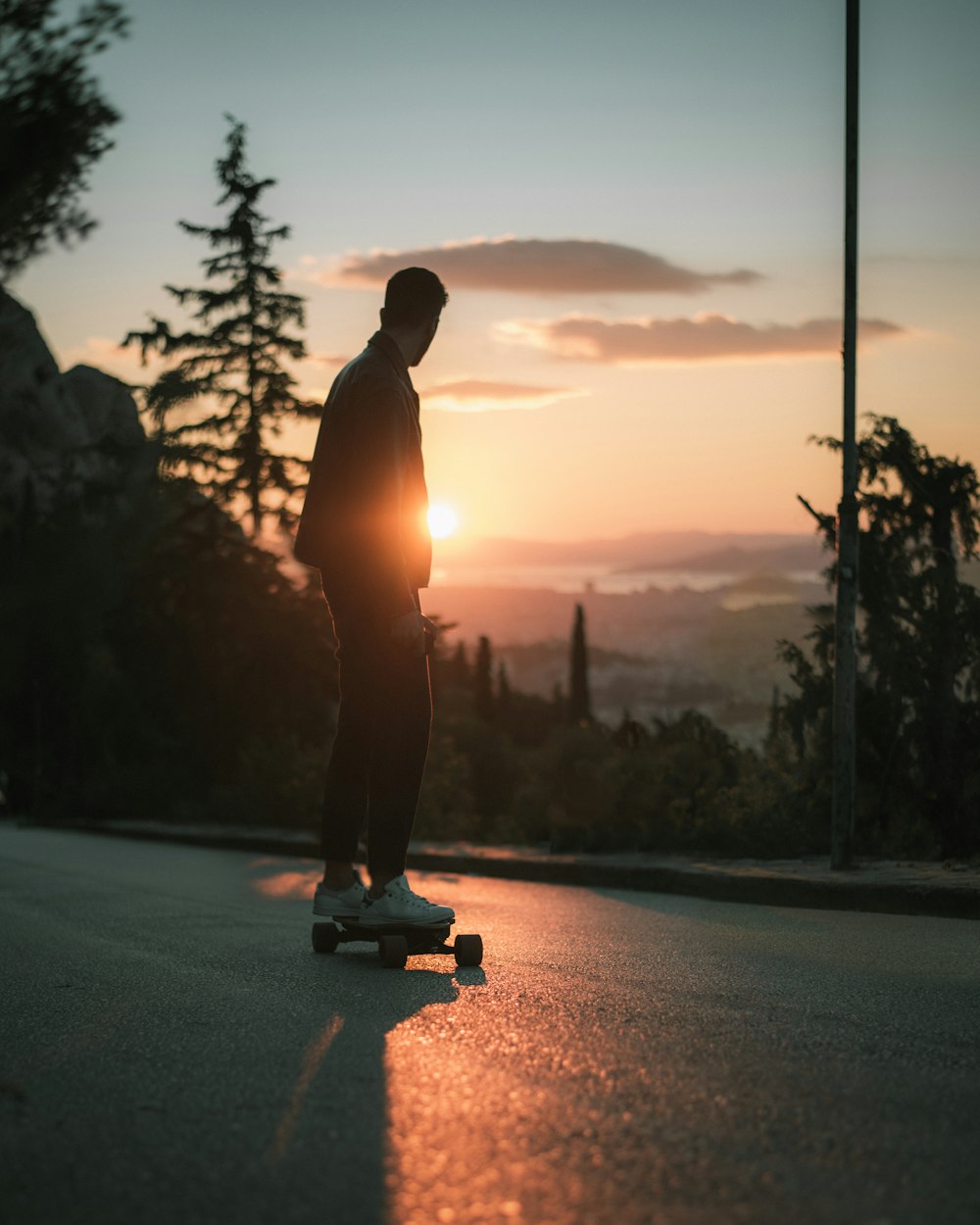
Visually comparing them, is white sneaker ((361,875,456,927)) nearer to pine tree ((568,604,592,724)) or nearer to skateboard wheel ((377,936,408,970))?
skateboard wheel ((377,936,408,970))

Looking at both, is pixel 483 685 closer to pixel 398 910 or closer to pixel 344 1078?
pixel 398 910

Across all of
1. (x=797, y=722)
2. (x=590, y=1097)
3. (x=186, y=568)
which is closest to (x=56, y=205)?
(x=590, y=1097)

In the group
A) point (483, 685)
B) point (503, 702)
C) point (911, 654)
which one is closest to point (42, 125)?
point (911, 654)

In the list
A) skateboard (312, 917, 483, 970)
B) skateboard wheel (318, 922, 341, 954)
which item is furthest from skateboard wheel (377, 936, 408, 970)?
skateboard wheel (318, 922, 341, 954)

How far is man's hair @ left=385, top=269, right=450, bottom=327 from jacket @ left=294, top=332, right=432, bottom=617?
0.34ft

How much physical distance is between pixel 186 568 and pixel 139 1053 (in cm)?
3467

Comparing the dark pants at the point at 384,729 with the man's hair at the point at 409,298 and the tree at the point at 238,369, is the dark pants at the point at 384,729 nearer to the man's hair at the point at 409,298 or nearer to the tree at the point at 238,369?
the man's hair at the point at 409,298

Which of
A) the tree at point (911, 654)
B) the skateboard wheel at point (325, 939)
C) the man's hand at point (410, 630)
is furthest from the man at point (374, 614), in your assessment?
the tree at point (911, 654)

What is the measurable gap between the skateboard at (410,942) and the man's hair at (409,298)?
2.32 metres

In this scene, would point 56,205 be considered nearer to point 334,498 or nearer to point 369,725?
point 334,498

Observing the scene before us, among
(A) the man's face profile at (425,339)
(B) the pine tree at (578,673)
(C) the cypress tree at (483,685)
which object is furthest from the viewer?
(B) the pine tree at (578,673)

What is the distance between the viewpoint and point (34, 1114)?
347 centimetres

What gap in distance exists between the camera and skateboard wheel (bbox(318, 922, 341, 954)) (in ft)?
19.8

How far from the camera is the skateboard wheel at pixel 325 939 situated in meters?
6.05
